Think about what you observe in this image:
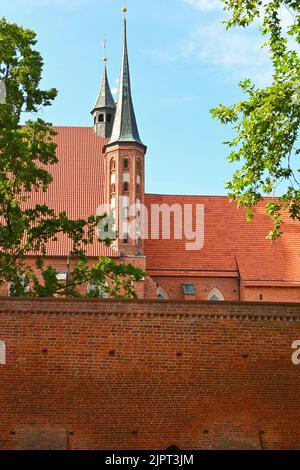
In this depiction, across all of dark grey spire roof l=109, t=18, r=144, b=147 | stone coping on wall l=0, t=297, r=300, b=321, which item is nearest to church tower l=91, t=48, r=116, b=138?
dark grey spire roof l=109, t=18, r=144, b=147

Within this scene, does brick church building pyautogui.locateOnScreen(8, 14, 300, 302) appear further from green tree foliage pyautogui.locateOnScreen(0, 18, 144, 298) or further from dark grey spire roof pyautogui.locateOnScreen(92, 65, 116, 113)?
green tree foliage pyautogui.locateOnScreen(0, 18, 144, 298)

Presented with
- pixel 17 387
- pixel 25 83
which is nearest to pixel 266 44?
pixel 25 83

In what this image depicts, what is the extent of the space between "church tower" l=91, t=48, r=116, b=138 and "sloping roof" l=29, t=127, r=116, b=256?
3429 millimetres

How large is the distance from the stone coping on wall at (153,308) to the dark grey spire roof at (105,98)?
3028cm

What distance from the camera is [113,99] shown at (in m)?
44.5

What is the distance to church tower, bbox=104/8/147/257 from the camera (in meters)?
33.0

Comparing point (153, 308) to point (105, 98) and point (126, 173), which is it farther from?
point (105, 98)

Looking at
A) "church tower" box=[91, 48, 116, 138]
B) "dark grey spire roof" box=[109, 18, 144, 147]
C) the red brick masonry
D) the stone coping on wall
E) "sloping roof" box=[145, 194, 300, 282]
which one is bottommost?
the red brick masonry

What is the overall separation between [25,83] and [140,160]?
14665mm

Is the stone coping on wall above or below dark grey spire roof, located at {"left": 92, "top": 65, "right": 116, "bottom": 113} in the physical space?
below

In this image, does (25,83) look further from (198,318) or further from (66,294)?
(198,318)

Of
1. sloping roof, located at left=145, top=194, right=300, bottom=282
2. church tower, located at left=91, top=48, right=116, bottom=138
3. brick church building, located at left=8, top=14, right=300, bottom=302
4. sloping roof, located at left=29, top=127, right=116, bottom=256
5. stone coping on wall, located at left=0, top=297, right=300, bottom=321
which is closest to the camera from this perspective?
stone coping on wall, located at left=0, top=297, right=300, bottom=321

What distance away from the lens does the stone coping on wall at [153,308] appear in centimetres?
1423

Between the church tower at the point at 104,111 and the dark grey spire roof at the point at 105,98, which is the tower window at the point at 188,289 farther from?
the dark grey spire roof at the point at 105,98
